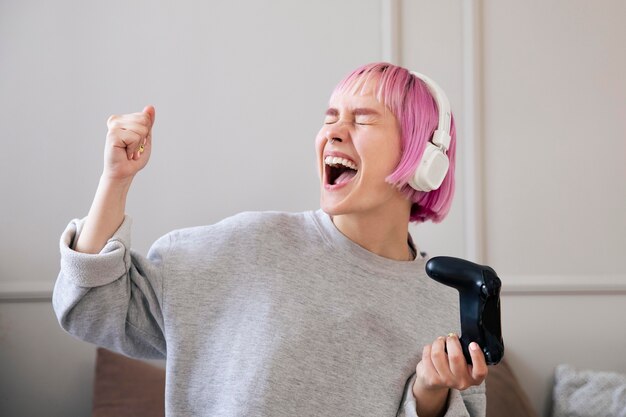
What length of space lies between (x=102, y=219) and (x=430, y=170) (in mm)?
493

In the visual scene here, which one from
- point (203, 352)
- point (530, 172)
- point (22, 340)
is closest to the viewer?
point (203, 352)

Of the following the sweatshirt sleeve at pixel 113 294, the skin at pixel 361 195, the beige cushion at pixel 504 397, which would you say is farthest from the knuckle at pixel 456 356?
the beige cushion at pixel 504 397

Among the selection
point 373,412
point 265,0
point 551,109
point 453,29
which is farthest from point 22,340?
point 551,109

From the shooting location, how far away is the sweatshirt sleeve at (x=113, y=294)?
0.99 metres

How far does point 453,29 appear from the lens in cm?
215

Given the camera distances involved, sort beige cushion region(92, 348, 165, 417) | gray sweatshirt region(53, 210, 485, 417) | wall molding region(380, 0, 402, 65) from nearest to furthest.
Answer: gray sweatshirt region(53, 210, 485, 417), beige cushion region(92, 348, 165, 417), wall molding region(380, 0, 402, 65)

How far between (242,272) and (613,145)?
4.80ft

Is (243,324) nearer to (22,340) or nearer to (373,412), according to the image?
(373,412)

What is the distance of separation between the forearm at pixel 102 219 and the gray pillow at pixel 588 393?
1514 millimetres

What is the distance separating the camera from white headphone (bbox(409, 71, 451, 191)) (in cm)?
118

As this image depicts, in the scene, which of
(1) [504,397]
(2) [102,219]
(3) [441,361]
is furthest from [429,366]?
(1) [504,397]

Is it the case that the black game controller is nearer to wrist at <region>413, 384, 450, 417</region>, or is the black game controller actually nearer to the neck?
wrist at <region>413, 384, 450, 417</region>

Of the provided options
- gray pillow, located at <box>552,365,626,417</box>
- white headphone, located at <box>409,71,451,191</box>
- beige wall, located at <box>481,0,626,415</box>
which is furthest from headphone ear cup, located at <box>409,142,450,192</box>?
gray pillow, located at <box>552,365,626,417</box>

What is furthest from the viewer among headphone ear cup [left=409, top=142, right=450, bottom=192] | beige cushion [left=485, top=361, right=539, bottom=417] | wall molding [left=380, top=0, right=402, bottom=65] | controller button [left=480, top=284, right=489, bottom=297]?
wall molding [left=380, top=0, right=402, bottom=65]
